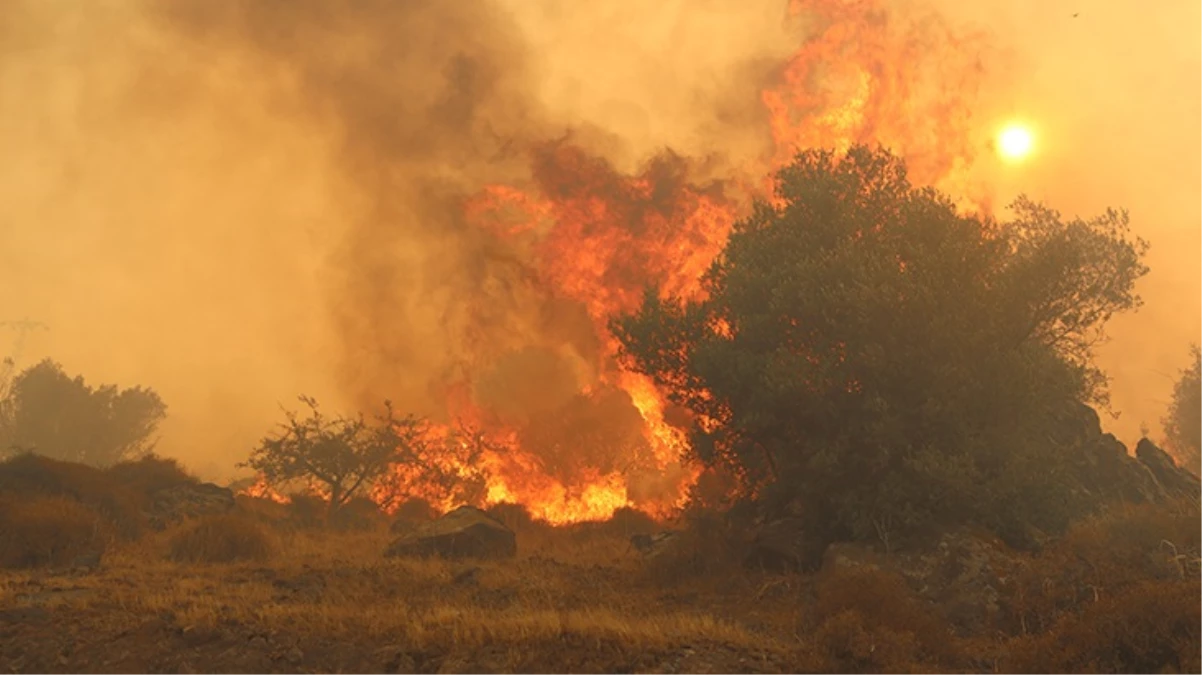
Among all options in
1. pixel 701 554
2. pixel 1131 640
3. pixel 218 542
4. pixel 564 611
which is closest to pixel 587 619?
pixel 564 611

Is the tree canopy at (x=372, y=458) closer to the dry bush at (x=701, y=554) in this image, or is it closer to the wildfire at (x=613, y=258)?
the wildfire at (x=613, y=258)

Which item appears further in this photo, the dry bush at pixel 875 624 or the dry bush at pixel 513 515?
the dry bush at pixel 513 515

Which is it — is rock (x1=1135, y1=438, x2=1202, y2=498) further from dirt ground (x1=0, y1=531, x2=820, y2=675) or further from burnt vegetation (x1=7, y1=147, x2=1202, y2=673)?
dirt ground (x1=0, y1=531, x2=820, y2=675)

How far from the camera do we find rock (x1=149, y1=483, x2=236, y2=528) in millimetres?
31656

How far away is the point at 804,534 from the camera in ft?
71.6

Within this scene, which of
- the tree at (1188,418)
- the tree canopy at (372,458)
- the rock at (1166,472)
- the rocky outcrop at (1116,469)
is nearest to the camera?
the rocky outcrop at (1116,469)

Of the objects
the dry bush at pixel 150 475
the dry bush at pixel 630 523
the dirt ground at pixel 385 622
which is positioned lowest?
the dirt ground at pixel 385 622

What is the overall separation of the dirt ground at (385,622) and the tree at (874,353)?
4.38 meters

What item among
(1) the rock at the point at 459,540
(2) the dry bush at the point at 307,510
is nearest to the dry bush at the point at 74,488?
(2) the dry bush at the point at 307,510

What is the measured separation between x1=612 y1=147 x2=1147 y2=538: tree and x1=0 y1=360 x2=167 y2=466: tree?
7102 centimetres

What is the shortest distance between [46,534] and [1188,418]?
2958 inches

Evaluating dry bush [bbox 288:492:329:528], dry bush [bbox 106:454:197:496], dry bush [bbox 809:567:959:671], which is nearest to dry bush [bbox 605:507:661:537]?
dry bush [bbox 288:492:329:528]

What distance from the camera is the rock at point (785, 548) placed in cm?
2133

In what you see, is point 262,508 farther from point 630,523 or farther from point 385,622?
point 385,622
